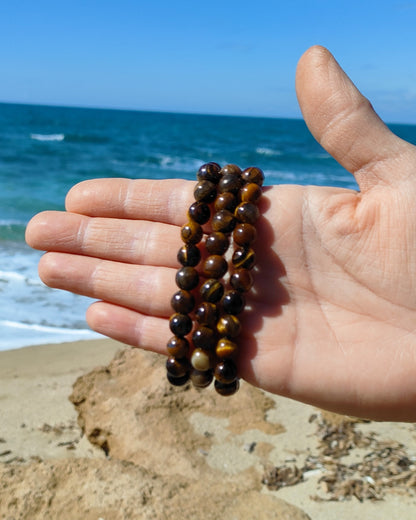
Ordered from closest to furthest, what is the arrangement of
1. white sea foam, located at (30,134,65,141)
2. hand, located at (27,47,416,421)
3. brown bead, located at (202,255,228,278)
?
hand, located at (27,47,416,421) → brown bead, located at (202,255,228,278) → white sea foam, located at (30,134,65,141)

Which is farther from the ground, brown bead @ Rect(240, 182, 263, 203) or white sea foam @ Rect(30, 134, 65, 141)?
white sea foam @ Rect(30, 134, 65, 141)

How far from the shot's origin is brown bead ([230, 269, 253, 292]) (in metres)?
2.01

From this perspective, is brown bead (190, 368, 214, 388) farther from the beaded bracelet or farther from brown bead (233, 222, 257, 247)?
brown bead (233, 222, 257, 247)

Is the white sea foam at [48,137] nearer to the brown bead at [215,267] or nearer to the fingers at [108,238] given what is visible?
the fingers at [108,238]

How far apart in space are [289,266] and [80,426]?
6.17 ft

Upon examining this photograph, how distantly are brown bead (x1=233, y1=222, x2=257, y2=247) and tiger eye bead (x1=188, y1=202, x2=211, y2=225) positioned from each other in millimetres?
156

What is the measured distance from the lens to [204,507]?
232 cm

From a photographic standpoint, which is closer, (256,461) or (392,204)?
(392,204)

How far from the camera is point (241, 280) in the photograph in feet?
6.60

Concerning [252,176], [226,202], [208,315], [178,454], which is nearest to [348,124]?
[252,176]

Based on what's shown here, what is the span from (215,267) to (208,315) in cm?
19

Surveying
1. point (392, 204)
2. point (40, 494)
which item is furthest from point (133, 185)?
point (40, 494)

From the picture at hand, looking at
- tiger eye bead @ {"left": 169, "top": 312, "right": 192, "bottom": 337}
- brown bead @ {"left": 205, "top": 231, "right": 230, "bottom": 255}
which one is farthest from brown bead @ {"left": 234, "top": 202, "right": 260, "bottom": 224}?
tiger eye bead @ {"left": 169, "top": 312, "right": 192, "bottom": 337}

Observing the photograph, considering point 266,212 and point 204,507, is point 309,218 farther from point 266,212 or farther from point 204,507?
point 204,507
